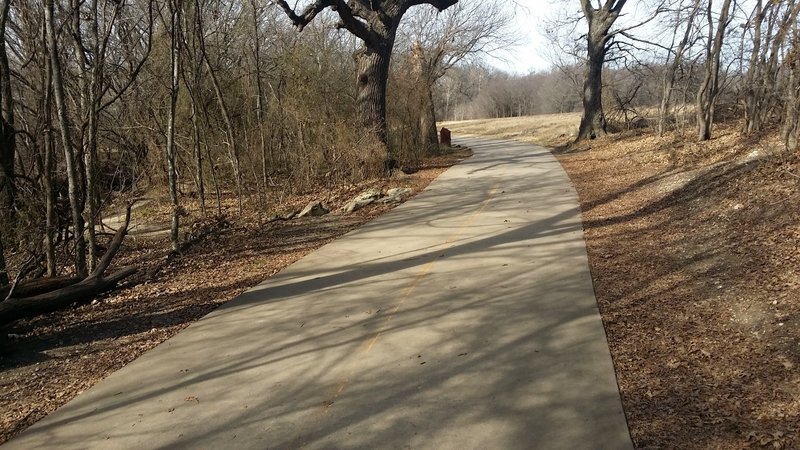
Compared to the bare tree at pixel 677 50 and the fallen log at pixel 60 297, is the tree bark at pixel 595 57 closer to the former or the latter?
the bare tree at pixel 677 50

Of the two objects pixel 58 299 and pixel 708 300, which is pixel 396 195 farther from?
pixel 708 300

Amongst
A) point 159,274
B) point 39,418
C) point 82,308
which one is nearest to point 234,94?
point 159,274

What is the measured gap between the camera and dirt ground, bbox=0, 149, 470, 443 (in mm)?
5016

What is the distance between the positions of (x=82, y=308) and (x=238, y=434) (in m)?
4.27

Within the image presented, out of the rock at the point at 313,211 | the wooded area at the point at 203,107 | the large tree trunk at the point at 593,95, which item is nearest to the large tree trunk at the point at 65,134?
the wooded area at the point at 203,107

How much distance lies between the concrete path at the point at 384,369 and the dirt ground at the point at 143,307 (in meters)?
→ 0.32

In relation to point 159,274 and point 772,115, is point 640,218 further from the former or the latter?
point 772,115

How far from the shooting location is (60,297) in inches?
251

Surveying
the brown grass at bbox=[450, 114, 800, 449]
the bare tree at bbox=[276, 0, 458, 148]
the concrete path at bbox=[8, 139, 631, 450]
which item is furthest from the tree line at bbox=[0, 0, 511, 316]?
the brown grass at bbox=[450, 114, 800, 449]

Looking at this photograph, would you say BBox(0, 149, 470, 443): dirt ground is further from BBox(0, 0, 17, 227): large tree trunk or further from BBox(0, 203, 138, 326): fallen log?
BBox(0, 0, 17, 227): large tree trunk

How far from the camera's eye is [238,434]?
3934 mm

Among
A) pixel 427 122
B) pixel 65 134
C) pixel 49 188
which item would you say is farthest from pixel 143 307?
pixel 427 122

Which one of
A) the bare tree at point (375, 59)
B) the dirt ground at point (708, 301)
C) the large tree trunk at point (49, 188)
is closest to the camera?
the dirt ground at point (708, 301)

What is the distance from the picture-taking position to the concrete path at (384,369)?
12.7 feet
